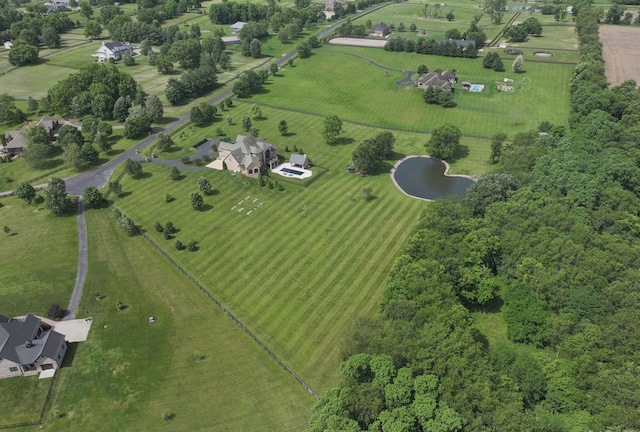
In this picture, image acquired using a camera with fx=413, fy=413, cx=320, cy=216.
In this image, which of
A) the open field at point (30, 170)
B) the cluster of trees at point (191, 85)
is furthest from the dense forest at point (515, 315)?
the cluster of trees at point (191, 85)

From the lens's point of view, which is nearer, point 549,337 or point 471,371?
point 471,371

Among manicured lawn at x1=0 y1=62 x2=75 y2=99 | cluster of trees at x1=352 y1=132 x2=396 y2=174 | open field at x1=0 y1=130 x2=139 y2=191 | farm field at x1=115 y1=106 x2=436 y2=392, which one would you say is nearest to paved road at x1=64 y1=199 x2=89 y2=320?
farm field at x1=115 y1=106 x2=436 y2=392

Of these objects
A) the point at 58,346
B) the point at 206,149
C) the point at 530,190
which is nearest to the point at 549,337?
the point at 530,190

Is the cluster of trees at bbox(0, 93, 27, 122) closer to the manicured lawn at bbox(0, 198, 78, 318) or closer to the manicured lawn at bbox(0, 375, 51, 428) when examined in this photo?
the manicured lawn at bbox(0, 198, 78, 318)

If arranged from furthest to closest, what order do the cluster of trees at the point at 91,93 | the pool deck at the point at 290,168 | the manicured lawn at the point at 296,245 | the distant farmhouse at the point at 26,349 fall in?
the cluster of trees at the point at 91,93, the pool deck at the point at 290,168, the manicured lawn at the point at 296,245, the distant farmhouse at the point at 26,349

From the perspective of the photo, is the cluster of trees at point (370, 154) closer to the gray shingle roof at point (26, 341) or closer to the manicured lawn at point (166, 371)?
the manicured lawn at point (166, 371)

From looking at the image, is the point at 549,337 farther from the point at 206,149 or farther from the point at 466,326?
the point at 206,149
